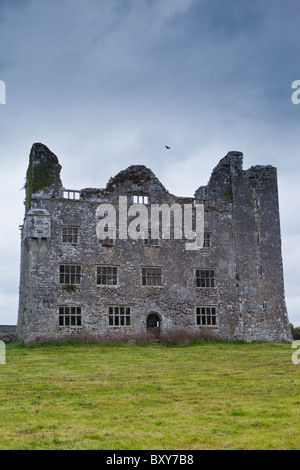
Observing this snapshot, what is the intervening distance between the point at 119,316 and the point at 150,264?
4.04 meters

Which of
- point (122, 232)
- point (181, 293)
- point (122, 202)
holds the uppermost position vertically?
point (122, 202)

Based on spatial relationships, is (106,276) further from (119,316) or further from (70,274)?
(119,316)

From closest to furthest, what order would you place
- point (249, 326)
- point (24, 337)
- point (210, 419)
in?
point (210, 419) → point (24, 337) → point (249, 326)

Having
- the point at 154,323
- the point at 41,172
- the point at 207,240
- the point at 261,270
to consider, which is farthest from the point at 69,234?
the point at 261,270

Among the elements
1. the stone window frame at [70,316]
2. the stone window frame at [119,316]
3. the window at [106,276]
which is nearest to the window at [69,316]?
the stone window frame at [70,316]

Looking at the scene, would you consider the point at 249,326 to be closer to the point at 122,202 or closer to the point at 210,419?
the point at 122,202

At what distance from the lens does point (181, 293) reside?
33625 mm

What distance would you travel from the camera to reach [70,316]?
3091 centimetres

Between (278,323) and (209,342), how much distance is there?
615 centimetres

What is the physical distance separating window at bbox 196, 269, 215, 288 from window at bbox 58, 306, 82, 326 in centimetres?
858

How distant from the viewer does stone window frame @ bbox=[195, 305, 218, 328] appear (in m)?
33.8

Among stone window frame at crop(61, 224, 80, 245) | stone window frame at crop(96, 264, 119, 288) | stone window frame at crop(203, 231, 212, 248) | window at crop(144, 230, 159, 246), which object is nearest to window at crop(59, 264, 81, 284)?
stone window frame at crop(96, 264, 119, 288)

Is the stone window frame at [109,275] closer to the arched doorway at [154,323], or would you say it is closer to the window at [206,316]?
the arched doorway at [154,323]

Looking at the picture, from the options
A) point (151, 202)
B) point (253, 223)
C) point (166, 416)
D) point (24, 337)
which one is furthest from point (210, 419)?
point (253, 223)
